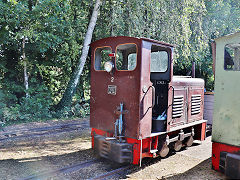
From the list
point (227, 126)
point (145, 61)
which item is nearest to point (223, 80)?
point (227, 126)

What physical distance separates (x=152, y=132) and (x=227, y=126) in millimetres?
1567

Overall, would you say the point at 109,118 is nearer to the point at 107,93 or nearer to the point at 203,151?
the point at 107,93

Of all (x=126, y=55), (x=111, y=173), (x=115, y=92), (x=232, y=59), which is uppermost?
(x=126, y=55)

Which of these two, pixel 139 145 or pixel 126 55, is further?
pixel 126 55

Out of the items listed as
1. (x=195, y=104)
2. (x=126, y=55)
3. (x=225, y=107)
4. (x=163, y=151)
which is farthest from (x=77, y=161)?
(x=195, y=104)

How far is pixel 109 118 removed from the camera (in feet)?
16.6

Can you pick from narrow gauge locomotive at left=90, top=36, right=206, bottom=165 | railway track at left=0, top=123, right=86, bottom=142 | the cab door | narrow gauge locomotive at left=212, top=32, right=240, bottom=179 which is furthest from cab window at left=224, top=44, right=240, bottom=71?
railway track at left=0, top=123, right=86, bottom=142

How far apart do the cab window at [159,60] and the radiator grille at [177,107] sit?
2.66ft

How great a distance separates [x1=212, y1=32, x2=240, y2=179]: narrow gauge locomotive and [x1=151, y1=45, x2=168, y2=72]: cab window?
3.98 feet

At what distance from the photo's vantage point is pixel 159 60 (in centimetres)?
564

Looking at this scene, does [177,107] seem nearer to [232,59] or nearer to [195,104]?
[195,104]

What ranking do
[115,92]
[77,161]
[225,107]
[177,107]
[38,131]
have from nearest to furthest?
1. [225,107]
2. [115,92]
3. [77,161]
4. [177,107]
5. [38,131]

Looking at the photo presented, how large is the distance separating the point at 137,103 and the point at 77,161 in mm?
2104

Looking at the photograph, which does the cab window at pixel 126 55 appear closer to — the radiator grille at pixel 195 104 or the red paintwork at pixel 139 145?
the red paintwork at pixel 139 145
